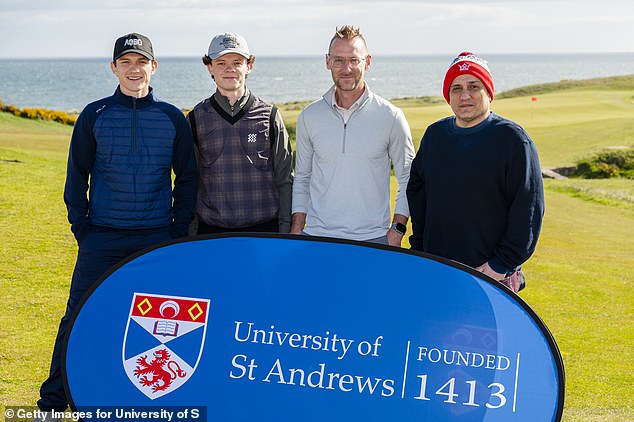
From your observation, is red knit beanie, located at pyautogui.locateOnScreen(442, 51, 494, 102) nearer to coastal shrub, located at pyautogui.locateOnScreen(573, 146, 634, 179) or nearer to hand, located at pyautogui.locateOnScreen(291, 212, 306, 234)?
hand, located at pyautogui.locateOnScreen(291, 212, 306, 234)

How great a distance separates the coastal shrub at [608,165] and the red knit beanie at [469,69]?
2332 centimetres

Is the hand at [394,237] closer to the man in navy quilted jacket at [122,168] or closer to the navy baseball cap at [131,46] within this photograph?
the man in navy quilted jacket at [122,168]

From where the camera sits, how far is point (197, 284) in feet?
11.7

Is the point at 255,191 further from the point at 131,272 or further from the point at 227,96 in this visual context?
the point at 131,272

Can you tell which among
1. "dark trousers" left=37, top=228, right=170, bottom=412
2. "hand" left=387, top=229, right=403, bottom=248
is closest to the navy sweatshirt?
"hand" left=387, top=229, right=403, bottom=248

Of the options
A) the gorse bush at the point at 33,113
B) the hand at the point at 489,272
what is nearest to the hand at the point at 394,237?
the hand at the point at 489,272

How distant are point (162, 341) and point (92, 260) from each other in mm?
729

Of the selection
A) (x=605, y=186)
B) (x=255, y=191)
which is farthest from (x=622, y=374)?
(x=605, y=186)

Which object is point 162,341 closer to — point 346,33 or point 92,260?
point 92,260

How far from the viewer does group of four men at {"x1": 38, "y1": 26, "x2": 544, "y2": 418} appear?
3576mm

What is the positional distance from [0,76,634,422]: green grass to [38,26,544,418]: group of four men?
1.45 metres

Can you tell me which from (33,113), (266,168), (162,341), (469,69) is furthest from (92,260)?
(33,113)

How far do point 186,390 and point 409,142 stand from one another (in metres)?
1.71

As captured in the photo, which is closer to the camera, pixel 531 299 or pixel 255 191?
pixel 255 191
